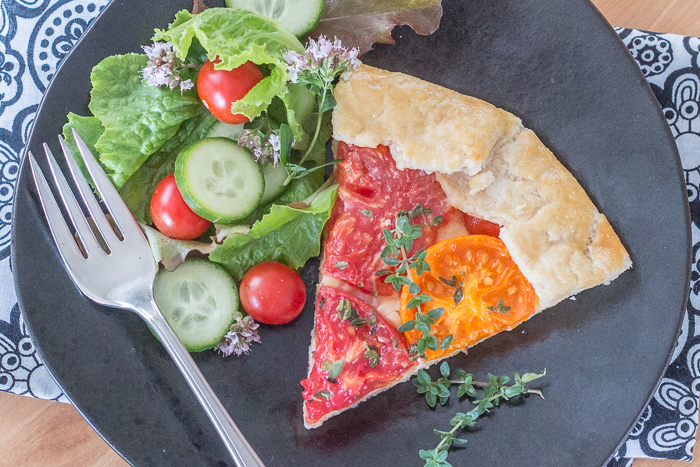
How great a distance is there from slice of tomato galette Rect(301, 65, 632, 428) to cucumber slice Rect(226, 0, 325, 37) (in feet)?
1.36

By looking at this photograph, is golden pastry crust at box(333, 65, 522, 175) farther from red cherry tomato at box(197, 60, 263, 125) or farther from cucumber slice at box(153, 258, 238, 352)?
cucumber slice at box(153, 258, 238, 352)

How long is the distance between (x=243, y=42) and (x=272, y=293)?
4.67 feet

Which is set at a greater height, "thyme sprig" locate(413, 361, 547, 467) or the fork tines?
the fork tines

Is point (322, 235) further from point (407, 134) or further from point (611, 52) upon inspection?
point (611, 52)

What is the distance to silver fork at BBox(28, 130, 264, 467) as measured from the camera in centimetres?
305

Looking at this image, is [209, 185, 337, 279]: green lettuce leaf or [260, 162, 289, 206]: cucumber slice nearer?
[209, 185, 337, 279]: green lettuce leaf

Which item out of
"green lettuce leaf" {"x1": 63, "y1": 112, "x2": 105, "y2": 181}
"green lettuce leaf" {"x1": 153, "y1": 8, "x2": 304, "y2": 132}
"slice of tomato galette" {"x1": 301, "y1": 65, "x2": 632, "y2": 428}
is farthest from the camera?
"green lettuce leaf" {"x1": 63, "y1": 112, "x2": 105, "y2": 181}

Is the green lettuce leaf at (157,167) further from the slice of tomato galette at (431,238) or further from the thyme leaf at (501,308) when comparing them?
the thyme leaf at (501,308)

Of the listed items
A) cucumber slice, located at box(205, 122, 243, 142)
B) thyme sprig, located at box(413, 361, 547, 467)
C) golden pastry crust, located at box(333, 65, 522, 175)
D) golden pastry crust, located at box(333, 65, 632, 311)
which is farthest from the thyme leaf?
cucumber slice, located at box(205, 122, 243, 142)

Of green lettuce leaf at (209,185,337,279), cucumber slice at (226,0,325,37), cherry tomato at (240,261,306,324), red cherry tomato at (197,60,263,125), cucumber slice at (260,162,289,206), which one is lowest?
cherry tomato at (240,261,306,324)

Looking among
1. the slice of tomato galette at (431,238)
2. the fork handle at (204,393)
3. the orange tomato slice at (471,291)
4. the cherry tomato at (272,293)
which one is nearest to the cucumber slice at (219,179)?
the cherry tomato at (272,293)

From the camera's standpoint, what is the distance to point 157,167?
3.32 m

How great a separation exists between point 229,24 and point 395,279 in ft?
5.50

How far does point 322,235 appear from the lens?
3439 millimetres
